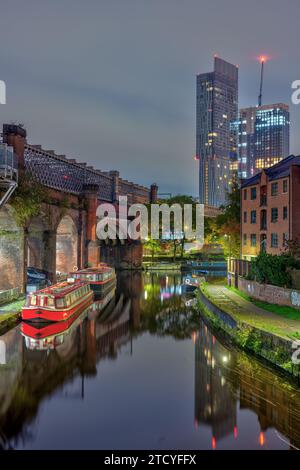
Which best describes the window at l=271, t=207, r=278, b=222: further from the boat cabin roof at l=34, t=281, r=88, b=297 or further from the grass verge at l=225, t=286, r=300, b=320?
the boat cabin roof at l=34, t=281, r=88, b=297

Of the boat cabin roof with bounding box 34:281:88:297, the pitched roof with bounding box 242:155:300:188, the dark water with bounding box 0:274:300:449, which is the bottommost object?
the dark water with bounding box 0:274:300:449

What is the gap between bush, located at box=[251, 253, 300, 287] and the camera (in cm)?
3036

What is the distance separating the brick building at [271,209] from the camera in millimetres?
42688

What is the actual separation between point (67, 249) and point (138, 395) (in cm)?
4044

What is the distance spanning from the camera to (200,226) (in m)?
103

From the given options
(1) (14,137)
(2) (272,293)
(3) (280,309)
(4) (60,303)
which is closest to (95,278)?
(1) (14,137)

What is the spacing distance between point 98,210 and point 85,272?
16.9 m

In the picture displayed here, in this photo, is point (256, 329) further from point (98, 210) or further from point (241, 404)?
point (98, 210)

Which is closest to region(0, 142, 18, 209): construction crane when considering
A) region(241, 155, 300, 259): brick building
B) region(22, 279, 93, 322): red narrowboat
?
region(22, 279, 93, 322): red narrowboat

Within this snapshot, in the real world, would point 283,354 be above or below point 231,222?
below

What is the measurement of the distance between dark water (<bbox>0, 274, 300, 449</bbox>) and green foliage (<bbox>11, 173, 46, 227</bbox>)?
9920 millimetres
